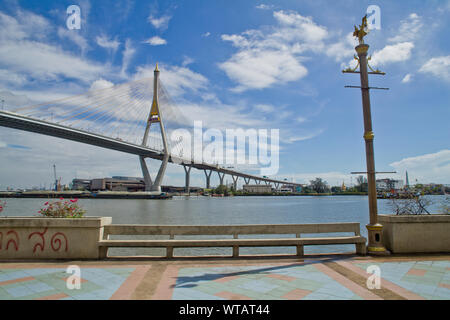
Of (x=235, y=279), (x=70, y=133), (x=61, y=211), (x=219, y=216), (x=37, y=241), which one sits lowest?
(x=219, y=216)

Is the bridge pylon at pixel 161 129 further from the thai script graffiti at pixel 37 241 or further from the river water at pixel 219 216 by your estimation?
the thai script graffiti at pixel 37 241

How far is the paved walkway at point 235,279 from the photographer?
438cm

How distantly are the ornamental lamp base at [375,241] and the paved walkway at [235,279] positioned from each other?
32 centimetres

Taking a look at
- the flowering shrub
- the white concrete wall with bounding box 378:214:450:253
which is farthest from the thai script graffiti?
the white concrete wall with bounding box 378:214:450:253

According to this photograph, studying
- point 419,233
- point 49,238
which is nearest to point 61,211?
point 49,238

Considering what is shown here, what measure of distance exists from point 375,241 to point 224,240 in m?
3.62

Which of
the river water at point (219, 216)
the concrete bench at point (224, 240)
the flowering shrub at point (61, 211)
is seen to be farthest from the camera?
the river water at point (219, 216)

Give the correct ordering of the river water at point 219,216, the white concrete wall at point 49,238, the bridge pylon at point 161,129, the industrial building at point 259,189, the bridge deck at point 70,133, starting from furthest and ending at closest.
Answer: the industrial building at point 259,189 < the bridge pylon at point 161,129 < the bridge deck at point 70,133 < the river water at point 219,216 < the white concrete wall at point 49,238

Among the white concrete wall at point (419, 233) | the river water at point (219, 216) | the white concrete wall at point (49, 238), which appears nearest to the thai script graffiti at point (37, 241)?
the white concrete wall at point (49, 238)

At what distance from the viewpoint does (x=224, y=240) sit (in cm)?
676

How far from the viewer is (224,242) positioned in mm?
6746

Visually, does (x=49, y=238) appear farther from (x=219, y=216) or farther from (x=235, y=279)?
(x=219, y=216)
